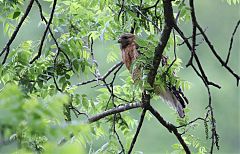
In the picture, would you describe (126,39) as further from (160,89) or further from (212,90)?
(212,90)

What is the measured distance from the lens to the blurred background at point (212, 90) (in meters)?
10.9

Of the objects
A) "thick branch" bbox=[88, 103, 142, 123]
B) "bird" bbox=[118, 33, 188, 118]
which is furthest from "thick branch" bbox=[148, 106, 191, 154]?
"bird" bbox=[118, 33, 188, 118]

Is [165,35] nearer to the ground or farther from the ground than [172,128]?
→ farther from the ground

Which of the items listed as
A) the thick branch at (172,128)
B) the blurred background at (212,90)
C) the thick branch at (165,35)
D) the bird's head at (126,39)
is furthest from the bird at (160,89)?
the blurred background at (212,90)

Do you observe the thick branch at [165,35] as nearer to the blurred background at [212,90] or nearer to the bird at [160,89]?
the bird at [160,89]

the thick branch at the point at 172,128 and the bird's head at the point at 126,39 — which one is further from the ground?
the bird's head at the point at 126,39

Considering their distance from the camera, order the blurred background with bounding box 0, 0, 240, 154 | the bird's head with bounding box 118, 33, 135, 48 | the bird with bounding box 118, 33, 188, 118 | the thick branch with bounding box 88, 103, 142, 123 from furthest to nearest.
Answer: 1. the blurred background with bounding box 0, 0, 240, 154
2. the bird with bounding box 118, 33, 188, 118
3. the bird's head with bounding box 118, 33, 135, 48
4. the thick branch with bounding box 88, 103, 142, 123

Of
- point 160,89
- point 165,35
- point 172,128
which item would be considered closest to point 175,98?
point 160,89

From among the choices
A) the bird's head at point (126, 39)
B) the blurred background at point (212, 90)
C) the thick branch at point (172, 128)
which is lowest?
the blurred background at point (212, 90)

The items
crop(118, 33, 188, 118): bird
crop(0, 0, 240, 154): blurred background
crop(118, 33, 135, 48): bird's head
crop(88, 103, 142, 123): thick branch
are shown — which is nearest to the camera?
crop(88, 103, 142, 123): thick branch

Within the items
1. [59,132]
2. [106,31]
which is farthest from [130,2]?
[59,132]

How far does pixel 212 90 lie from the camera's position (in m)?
13.8

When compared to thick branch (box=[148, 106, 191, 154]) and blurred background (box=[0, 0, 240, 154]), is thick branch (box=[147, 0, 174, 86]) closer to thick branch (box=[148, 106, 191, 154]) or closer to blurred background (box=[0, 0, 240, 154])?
thick branch (box=[148, 106, 191, 154])

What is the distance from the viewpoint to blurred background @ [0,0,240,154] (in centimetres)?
1094
